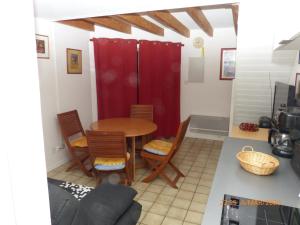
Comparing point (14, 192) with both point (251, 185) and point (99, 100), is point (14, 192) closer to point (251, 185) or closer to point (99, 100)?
point (251, 185)

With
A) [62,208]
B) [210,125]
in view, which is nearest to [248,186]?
[62,208]

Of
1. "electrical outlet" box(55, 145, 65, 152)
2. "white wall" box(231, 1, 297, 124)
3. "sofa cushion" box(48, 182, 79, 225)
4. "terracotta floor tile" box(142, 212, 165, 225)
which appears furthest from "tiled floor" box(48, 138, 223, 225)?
"sofa cushion" box(48, 182, 79, 225)

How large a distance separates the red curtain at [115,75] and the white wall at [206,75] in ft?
0.75

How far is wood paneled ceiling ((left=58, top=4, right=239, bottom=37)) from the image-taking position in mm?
2776

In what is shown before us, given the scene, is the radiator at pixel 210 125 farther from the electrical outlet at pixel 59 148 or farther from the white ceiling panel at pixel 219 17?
the electrical outlet at pixel 59 148

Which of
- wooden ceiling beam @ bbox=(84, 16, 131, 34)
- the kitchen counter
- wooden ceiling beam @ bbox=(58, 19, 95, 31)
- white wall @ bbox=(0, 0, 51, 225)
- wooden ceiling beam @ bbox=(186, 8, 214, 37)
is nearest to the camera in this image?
white wall @ bbox=(0, 0, 51, 225)

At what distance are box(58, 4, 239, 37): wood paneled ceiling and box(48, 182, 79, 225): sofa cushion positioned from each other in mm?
2303

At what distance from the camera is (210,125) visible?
14.6 feet

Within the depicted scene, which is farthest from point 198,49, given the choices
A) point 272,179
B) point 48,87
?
point 272,179

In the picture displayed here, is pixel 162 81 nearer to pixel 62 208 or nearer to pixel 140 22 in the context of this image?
pixel 140 22

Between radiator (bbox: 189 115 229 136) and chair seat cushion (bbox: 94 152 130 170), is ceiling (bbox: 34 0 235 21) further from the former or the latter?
radiator (bbox: 189 115 229 136)

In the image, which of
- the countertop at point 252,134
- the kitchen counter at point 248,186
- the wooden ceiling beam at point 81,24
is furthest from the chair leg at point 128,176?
the wooden ceiling beam at point 81,24

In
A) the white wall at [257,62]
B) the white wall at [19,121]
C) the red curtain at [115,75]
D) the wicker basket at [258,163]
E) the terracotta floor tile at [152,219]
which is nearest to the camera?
the white wall at [19,121]

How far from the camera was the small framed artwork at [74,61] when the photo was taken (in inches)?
138
